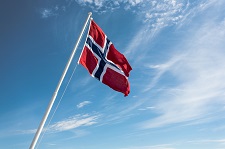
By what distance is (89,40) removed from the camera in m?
13.7

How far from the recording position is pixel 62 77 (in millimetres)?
10914

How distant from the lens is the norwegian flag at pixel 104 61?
1368 cm

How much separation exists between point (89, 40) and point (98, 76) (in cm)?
227

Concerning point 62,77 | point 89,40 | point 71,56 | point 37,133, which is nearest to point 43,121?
point 37,133

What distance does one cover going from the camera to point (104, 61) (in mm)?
14680

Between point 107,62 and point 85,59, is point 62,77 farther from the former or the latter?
point 107,62

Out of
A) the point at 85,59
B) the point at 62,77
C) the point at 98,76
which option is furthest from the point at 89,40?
the point at 62,77

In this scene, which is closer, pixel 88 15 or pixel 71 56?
pixel 71 56

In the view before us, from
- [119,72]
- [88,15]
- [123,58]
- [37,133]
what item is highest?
[88,15]

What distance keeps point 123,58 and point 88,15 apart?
3.83 m

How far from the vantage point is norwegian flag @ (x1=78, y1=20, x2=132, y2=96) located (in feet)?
44.9

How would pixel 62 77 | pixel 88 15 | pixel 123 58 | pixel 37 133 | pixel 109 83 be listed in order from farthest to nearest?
pixel 123 58, pixel 109 83, pixel 88 15, pixel 62 77, pixel 37 133

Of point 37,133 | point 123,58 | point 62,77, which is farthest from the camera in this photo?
point 123,58

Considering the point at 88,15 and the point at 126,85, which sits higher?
the point at 88,15
